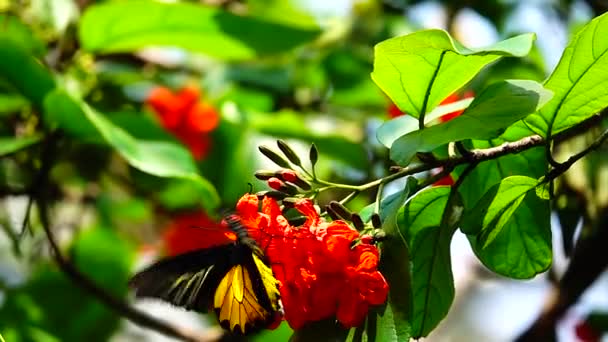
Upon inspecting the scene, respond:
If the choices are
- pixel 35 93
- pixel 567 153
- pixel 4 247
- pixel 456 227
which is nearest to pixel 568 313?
pixel 567 153

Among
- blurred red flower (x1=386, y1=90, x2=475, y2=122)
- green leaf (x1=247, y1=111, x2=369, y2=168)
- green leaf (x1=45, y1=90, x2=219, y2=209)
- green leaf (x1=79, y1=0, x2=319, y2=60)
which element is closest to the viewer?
blurred red flower (x1=386, y1=90, x2=475, y2=122)

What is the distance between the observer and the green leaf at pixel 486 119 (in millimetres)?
805

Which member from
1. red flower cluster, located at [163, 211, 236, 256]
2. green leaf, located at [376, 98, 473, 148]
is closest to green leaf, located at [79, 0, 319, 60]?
red flower cluster, located at [163, 211, 236, 256]

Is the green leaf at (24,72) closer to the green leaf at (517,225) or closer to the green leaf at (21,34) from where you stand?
the green leaf at (21,34)

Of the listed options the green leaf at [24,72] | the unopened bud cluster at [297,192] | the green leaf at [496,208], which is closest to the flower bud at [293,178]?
the unopened bud cluster at [297,192]

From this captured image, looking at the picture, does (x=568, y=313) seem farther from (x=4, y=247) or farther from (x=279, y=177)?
(x=4, y=247)

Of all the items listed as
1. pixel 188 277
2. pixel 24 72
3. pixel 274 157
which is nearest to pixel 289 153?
pixel 274 157

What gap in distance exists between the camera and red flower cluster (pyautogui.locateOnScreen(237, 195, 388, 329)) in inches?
32.0

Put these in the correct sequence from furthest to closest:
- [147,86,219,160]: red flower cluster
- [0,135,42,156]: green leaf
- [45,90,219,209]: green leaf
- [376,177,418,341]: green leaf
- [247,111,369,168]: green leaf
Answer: [147,86,219,160]: red flower cluster < [247,111,369,168]: green leaf < [0,135,42,156]: green leaf < [45,90,219,209]: green leaf < [376,177,418,341]: green leaf

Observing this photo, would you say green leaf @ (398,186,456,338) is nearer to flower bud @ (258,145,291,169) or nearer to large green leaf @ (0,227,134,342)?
flower bud @ (258,145,291,169)

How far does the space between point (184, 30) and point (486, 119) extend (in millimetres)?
938

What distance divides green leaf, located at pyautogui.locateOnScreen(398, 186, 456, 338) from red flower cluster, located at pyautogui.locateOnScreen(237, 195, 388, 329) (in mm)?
75

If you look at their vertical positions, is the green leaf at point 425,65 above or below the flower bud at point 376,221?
above

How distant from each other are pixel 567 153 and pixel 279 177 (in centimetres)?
90
